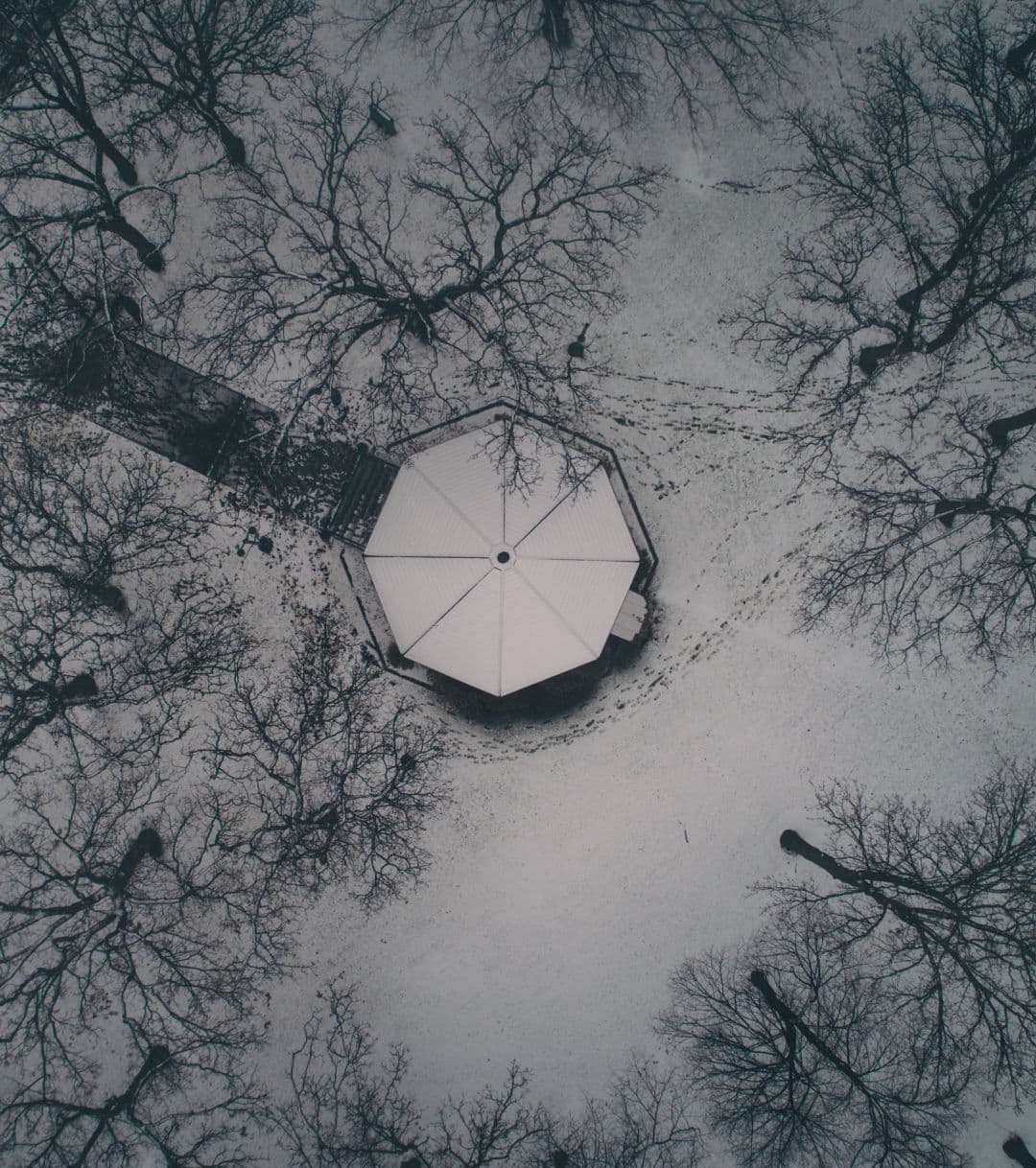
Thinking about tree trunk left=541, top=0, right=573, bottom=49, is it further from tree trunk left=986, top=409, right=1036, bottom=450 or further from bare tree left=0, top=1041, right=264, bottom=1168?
bare tree left=0, top=1041, right=264, bottom=1168

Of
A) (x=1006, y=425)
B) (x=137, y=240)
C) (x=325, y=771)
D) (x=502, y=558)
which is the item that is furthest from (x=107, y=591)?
Answer: (x=1006, y=425)

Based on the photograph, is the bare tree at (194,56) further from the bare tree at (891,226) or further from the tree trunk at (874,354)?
the tree trunk at (874,354)

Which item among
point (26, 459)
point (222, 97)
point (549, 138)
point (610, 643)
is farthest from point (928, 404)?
point (26, 459)

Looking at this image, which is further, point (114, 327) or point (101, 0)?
point (101, 0)

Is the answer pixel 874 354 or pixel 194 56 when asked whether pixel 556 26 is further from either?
pixel 874 354

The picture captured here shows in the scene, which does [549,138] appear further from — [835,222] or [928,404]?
[928,404]

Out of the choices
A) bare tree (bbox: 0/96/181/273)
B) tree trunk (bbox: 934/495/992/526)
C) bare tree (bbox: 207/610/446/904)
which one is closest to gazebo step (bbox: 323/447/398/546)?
bare tree (bbox: 207/610/446/904)
